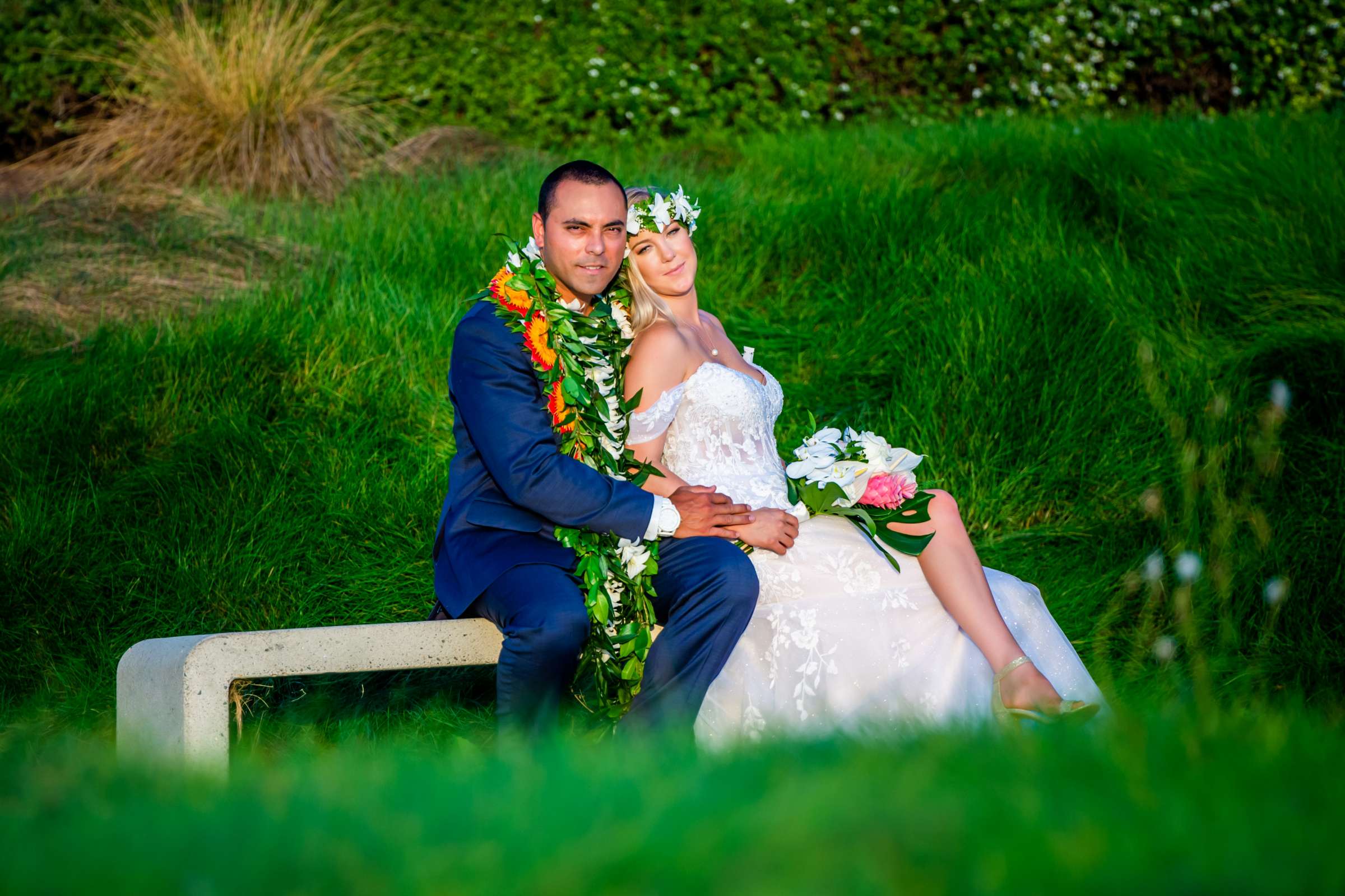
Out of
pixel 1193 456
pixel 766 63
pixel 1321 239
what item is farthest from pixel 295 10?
pixel 1193 456

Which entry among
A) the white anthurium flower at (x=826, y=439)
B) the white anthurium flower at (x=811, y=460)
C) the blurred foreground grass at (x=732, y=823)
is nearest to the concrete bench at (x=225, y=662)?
the white anthurium flower at (x=811, y=460)

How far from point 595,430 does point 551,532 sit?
0.37 metres

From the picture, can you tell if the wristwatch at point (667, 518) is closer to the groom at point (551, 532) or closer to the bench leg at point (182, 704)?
the groom at point (551, 532)

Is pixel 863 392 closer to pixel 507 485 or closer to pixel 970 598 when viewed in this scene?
pixel 970 598

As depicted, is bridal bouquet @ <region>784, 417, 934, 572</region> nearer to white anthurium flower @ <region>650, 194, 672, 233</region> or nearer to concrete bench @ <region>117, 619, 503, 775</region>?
white anthurium flower @ <region>650, 194, 672, 233</region>

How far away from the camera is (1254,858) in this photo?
1456mm

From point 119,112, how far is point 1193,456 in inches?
342

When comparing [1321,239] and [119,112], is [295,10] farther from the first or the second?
[1321,239]

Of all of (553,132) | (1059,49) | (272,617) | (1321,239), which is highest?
(1059,49)

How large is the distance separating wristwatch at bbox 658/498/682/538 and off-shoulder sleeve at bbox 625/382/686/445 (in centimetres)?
37

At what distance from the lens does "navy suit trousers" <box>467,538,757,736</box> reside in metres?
3.56

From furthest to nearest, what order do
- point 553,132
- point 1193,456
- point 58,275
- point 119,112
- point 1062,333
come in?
point 553,132
point 119,112
point 58,275
point 1062,333
point 1193,456

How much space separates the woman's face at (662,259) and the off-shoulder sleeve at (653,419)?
47cm

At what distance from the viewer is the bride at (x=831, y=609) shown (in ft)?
12.3
